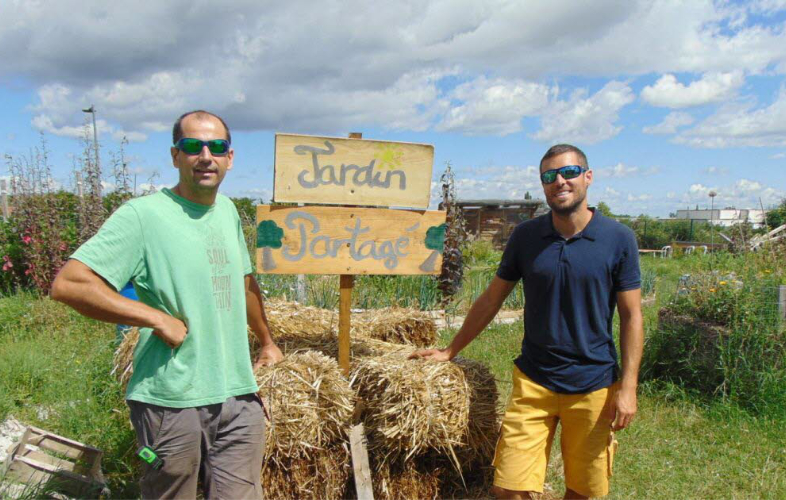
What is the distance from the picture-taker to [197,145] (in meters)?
2.27

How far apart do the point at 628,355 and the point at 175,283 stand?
2.04m

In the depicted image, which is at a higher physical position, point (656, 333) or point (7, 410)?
point (656, 333)

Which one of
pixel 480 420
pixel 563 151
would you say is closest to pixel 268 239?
pixel 480 420

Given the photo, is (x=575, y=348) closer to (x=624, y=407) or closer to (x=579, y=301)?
Result: (x=579, y=301)

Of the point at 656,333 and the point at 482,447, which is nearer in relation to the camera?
the point at 482,447

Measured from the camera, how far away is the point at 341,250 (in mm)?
3475

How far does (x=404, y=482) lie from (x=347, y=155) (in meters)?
1.88

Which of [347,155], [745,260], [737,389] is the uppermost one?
[347,155]

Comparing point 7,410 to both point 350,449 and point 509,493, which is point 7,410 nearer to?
point 350,449

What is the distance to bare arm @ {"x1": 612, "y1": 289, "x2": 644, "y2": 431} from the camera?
2.66 m

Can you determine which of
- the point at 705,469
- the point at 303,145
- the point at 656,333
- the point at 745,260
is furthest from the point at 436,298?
the point at 303,145

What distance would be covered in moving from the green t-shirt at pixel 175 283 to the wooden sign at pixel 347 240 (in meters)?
1.01

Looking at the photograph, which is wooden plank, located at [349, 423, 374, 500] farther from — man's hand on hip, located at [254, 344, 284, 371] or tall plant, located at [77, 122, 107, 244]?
tall plant, located at [77, 122, 107, 244]

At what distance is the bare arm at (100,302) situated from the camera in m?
1.98
